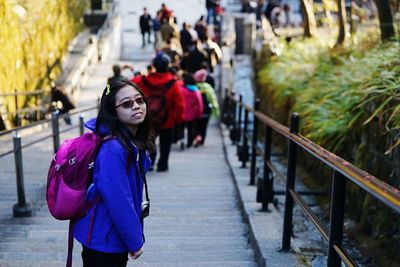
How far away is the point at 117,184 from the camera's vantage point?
8.87ft

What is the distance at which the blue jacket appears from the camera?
2.70 meters

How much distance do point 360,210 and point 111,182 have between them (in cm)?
367

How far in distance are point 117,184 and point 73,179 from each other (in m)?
0.23

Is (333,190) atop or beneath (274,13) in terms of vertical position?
beneath

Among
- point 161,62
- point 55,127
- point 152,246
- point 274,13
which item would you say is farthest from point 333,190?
point 274,13

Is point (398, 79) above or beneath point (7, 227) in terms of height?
above

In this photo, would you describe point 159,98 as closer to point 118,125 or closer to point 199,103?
point 199,103

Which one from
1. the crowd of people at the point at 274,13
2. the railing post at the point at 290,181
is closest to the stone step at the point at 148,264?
the railing post at the point at 290,181

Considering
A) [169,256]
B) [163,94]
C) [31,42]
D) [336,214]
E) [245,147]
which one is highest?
[31,42]

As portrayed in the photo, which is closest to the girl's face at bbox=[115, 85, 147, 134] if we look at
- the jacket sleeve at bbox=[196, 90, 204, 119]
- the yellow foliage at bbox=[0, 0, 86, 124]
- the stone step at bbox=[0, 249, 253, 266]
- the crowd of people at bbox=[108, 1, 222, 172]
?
the crowd of people at bbox=[108, 1, 222, 172]

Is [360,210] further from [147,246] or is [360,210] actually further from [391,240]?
[147,246]

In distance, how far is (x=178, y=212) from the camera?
6125 millimetres

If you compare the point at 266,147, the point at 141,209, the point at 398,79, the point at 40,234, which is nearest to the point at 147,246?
the point at 40,234

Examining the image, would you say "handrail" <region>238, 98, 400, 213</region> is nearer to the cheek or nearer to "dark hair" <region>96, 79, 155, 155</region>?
"dark hair" <region>96, 79, 155, 155</region>
